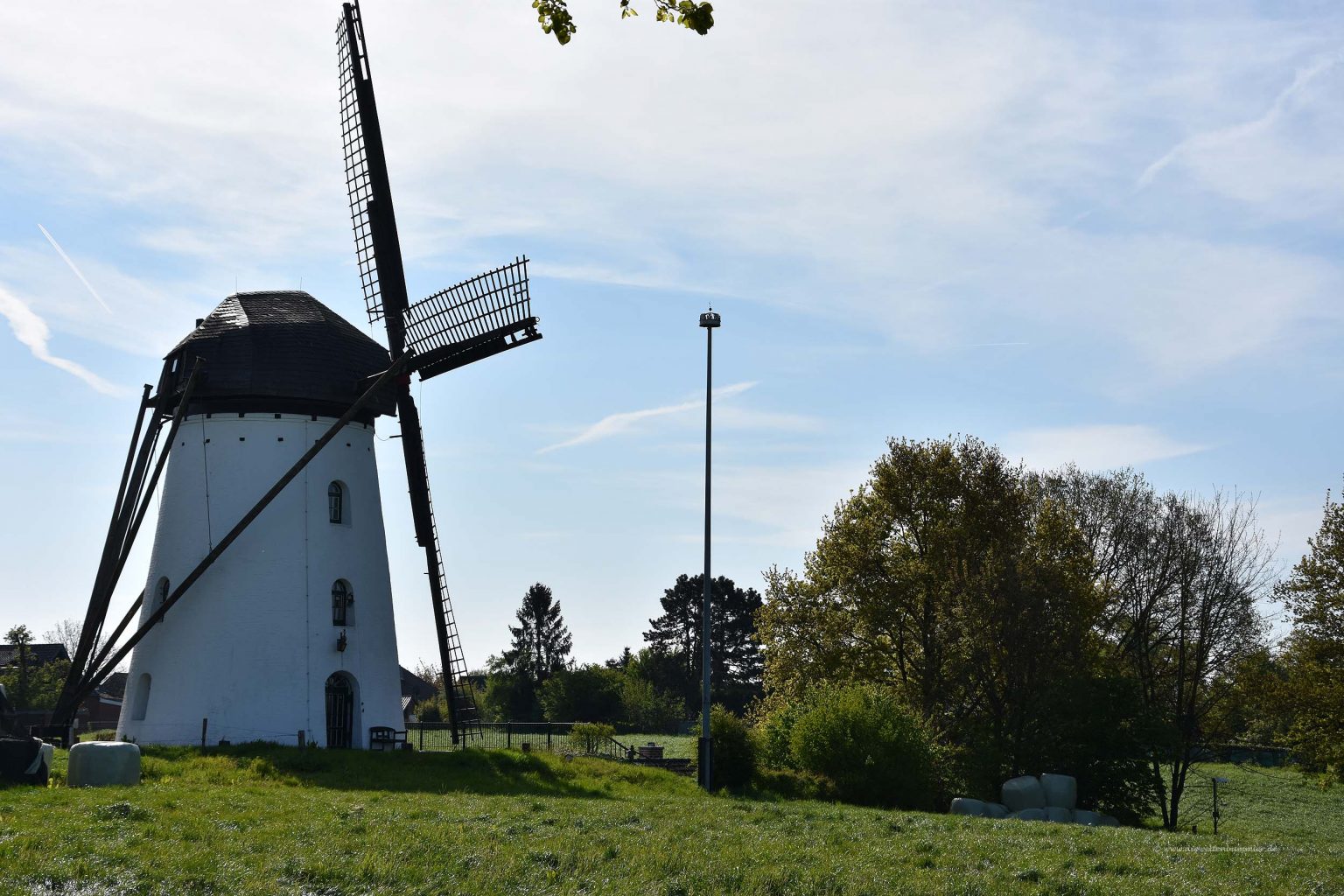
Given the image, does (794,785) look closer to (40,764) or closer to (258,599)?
(258,599)

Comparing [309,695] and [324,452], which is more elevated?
[324,452]

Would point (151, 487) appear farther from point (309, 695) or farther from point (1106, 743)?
point (1106, 743)

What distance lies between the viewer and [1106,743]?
33.7 meters

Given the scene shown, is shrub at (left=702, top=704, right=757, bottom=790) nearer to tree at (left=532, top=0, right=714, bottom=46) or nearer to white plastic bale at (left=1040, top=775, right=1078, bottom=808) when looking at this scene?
white plastic bale at (left=1040, top=775, right=1078, bottom=808)

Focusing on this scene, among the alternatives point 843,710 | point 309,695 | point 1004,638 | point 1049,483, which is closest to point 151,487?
point 309,695

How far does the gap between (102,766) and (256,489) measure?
460 inches

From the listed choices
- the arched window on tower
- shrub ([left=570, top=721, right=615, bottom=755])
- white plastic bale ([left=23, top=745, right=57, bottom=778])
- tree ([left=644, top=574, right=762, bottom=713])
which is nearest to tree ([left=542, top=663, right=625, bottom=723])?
tree ([left=644, top=574, right=762, bottom=713])

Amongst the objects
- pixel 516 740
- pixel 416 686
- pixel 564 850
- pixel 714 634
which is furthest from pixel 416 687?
pixel 564 850

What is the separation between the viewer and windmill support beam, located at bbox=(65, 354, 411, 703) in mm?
31859

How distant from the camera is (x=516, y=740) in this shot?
156ft

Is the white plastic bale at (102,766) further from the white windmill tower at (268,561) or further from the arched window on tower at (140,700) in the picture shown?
the arched window on tower at (140,700)

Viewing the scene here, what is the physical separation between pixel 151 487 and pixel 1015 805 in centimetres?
2267

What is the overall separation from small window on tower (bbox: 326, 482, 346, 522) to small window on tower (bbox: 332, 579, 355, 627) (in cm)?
176

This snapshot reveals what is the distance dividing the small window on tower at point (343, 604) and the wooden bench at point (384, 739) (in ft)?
9.51
